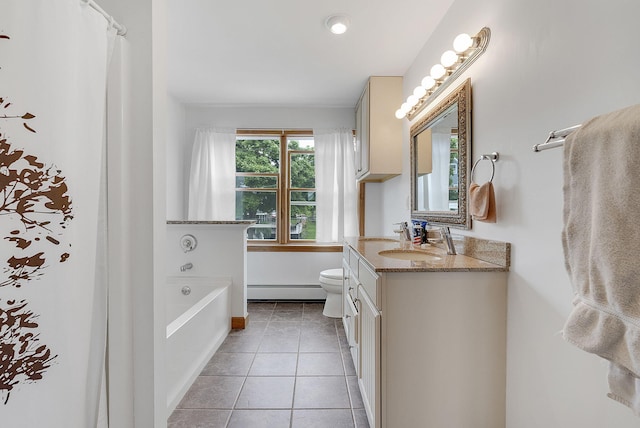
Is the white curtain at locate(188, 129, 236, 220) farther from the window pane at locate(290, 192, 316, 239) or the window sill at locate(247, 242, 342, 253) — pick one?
the window pane at locate(290, 192, 316, 239)

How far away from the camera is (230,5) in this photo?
73.5 inches

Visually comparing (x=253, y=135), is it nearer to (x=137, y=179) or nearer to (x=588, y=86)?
(x=137, y=179)

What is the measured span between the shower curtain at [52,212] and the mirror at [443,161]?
1681 mm

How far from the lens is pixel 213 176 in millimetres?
3613

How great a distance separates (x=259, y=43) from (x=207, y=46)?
0.42 metres

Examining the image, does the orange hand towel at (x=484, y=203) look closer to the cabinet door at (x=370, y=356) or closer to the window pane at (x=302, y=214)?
the cabinet door at (x=370, y=356)

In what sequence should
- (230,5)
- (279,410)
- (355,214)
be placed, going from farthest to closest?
1. (355,214)
2. (230,5)
3. (279,410)

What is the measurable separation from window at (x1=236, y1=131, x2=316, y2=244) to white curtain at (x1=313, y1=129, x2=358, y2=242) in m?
0.16

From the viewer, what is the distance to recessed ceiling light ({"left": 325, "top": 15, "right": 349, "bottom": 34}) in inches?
76.8

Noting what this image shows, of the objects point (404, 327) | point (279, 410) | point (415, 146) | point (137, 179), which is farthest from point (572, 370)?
point (415, 146)

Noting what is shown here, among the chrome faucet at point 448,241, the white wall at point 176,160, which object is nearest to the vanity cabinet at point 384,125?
the chrome faucet at point 448,241

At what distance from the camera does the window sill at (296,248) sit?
364cm

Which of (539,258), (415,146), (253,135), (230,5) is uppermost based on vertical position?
(230,5)

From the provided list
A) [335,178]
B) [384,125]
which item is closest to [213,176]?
[335,178]
